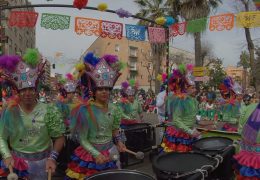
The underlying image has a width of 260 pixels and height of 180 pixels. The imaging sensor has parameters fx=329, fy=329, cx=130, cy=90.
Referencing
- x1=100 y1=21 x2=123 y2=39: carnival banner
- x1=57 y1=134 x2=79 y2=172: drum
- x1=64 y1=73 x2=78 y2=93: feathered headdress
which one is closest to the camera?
x1=57 y1=134 x2=79 y2=172: drum

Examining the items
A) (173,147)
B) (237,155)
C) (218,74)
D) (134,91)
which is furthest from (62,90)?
(218,74)

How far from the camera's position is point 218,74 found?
4862cm

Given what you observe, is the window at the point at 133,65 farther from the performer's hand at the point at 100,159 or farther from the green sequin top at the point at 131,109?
the performer's hand at the point at 100,159

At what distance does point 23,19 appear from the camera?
9.88 m

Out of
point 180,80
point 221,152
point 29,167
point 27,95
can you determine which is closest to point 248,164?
point 221,152

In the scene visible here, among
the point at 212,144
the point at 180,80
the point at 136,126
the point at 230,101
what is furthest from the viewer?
the point at 136,126

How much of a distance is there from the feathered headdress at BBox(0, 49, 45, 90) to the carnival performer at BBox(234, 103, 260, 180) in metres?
2.14

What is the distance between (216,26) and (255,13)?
136 cm

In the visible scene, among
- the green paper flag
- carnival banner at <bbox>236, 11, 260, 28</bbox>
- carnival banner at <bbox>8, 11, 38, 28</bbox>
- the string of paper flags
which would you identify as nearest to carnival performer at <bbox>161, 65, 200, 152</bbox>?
carnival banner at <bbox>236, 11, 260, 28</bbox>

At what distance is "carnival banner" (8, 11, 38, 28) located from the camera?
979cm

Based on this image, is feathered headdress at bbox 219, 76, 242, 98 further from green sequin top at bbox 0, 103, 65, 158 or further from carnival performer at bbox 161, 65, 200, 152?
green sequin top at bbox 0, 103, 65, 158

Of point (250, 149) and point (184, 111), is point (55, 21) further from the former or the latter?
point (250, 149)

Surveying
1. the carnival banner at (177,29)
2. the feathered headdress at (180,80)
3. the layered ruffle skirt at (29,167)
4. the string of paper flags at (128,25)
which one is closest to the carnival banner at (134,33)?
the string of paper flags at (128,25)

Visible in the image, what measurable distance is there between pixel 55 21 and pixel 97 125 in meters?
7.09
